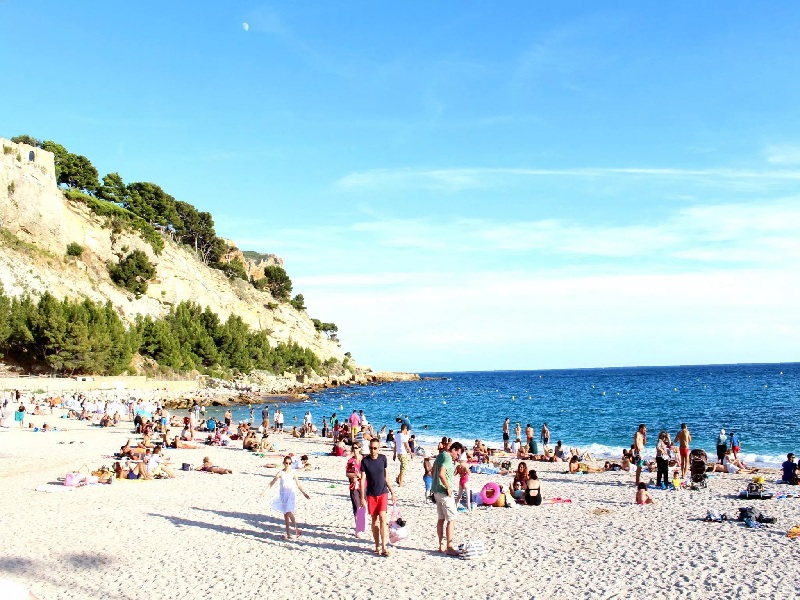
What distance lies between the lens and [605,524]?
1197cm

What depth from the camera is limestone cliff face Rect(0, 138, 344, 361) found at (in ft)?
192

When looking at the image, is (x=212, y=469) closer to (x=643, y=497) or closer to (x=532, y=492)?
(x=532, y=492)

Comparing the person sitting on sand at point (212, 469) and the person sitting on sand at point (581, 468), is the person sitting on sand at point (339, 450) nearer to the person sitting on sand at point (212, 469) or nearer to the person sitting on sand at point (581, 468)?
the person sitting on sand at point (212, 469)

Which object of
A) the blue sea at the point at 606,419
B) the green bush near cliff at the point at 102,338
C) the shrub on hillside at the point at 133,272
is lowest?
the blue sea at the point at 606,419

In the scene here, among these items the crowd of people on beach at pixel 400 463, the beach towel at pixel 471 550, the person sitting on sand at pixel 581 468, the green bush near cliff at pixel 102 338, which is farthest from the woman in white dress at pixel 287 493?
the green bush near cliff at pixel 102 338

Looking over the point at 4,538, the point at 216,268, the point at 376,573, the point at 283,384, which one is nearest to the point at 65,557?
the point at 4,538

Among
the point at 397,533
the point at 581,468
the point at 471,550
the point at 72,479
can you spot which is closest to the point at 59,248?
the point at 72,479

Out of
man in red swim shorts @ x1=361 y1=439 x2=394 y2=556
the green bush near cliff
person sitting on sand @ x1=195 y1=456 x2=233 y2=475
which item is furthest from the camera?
the green bush near cliff

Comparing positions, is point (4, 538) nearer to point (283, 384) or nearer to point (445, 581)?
point (445, 581)

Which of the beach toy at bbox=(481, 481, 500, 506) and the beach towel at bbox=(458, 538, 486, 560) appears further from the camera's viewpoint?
the beach toy at bbox=(481, 481, 500, 506)

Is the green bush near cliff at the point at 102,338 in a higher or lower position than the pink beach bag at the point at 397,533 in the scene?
higher

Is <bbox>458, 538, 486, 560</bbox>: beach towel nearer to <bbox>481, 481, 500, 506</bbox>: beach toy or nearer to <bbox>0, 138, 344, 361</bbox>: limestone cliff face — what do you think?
<bbox>481, 481, 500, 506</bbox>: beach toy

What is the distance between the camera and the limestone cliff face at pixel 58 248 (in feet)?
192

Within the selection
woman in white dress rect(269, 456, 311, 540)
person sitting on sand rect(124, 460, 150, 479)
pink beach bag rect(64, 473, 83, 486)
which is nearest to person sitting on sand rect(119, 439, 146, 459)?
person sitting on sand rect(124, 460, 150, 479)
